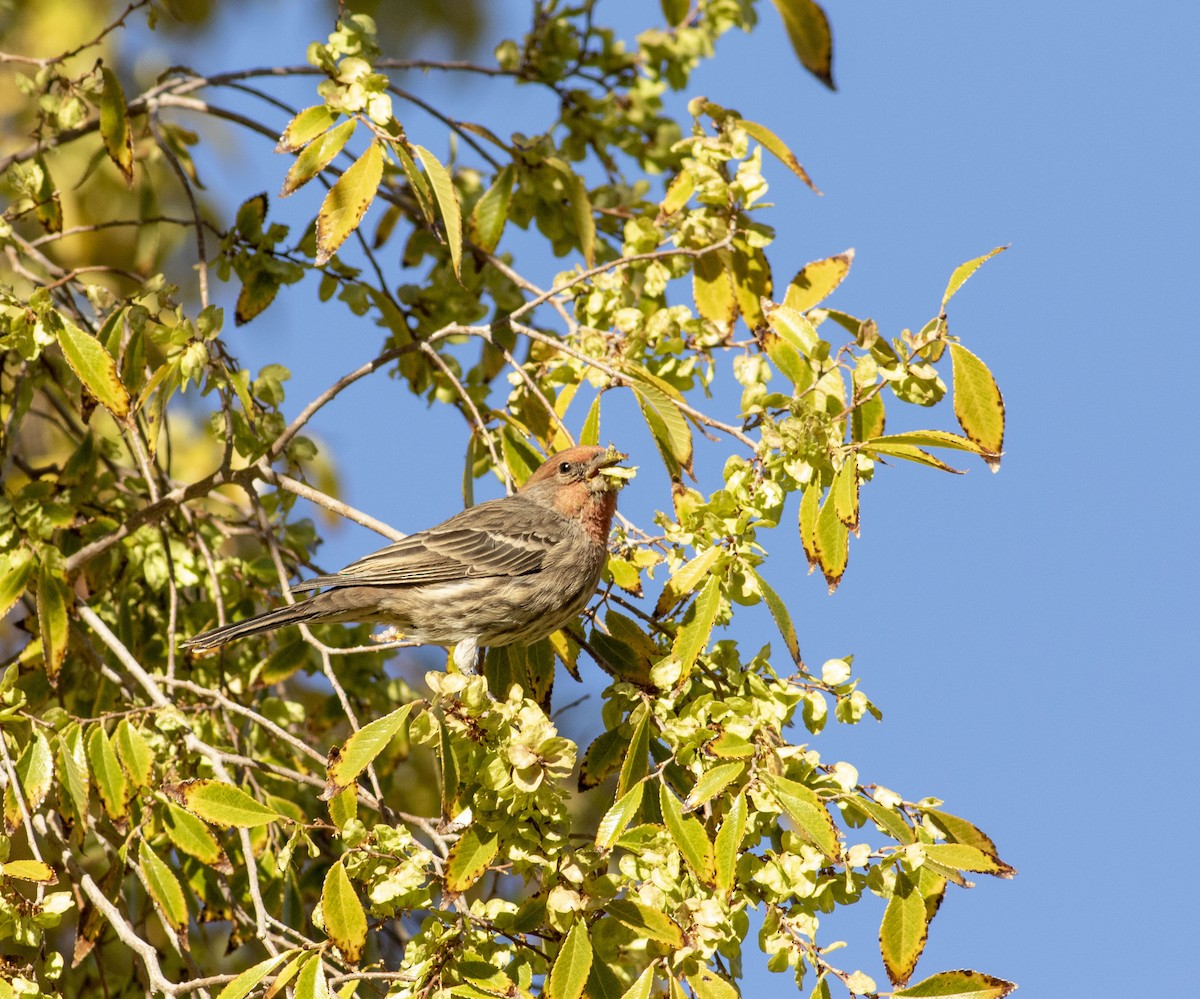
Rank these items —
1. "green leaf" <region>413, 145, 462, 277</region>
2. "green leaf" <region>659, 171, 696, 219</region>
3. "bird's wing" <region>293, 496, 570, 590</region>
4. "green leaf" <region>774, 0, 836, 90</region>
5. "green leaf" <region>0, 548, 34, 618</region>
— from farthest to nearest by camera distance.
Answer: "bird's wing" <region>293, 496, 570, 590</region> < "green leaf" <region>659, 171, 696, 219</region> < "green leaf" <region>774, 0, 836, 90</region> < "green leaf" <region>0, 548, 34, 618</region> < "green leaf" <region>413, 145, 462, 277</region>

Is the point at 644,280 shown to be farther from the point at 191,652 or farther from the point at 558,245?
the point at 191,652

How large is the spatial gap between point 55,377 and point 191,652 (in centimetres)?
116

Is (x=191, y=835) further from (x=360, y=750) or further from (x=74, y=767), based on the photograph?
(x=360, y=750)

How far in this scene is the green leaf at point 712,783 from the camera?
3096mm

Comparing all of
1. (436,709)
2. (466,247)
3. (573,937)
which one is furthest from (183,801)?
(466,247)

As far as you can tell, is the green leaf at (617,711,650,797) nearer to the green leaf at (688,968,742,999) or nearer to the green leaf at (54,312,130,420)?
the green leaf at (688,968,742,999)

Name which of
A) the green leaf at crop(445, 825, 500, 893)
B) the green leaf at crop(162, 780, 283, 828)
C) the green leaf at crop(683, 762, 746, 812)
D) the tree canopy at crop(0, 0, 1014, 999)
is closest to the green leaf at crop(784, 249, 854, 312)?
the tree canopy at crop(0, 0, 1014, 999)

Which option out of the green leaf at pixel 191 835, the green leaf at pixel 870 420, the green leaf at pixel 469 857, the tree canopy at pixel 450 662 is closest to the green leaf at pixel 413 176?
the tree canopy at pixel 450 662

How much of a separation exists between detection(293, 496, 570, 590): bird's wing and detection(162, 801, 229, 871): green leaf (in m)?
1.27

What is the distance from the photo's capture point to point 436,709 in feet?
10.5

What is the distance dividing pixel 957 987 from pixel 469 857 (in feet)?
3.71

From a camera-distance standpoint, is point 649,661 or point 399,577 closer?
point 649,661

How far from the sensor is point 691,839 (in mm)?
3125

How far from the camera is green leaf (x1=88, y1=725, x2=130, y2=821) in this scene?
3643 millimetres
